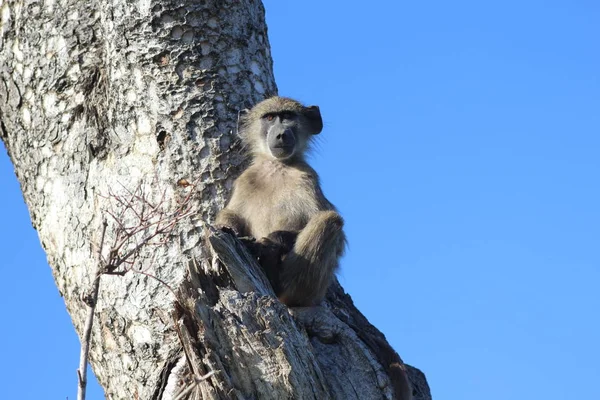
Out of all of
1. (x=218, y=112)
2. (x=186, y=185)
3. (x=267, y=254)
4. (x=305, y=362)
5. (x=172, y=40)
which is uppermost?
(x=172, y=40)

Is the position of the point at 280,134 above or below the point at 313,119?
below

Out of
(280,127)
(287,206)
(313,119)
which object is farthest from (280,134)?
(287,206)

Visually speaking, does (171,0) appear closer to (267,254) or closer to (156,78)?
(156,78)

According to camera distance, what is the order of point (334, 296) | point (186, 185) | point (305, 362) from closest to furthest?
1. point (305, 362)
2. point (186, 185)
3. point (334, 296)

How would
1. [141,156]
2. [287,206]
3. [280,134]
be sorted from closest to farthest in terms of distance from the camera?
[141,156] → [287,206] → [280,134]

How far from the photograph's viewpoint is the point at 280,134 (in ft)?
25.4

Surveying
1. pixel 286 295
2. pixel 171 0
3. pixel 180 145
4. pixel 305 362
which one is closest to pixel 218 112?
pixel 180 145

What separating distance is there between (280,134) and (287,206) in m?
0.81

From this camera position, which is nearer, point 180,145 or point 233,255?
point 233,255

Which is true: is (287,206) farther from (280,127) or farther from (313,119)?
(313,119)

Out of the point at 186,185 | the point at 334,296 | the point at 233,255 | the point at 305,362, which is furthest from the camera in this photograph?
the point at 334,296

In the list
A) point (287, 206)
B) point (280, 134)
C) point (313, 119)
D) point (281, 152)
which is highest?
point (313, 119)

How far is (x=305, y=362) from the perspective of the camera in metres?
5.10

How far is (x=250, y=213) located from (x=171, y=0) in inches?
68.8
